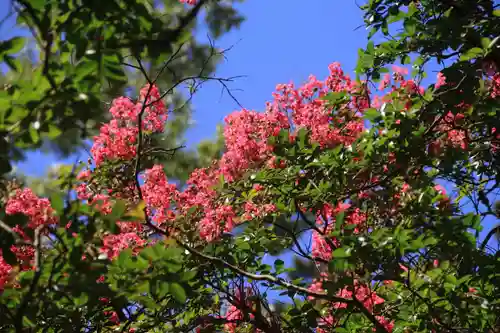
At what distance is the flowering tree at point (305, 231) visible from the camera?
2398 millimetres

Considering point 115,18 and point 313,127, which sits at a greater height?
point 313,127

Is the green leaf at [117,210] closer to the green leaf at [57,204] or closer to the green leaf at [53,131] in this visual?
the green leaf at [57,204]

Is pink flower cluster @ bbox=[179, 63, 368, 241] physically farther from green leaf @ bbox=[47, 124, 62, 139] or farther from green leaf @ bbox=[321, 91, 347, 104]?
green leaf @ bbox=[47, 124, 62, 139]

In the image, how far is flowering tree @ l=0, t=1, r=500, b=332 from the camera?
7.87 feet

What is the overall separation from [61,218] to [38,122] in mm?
338

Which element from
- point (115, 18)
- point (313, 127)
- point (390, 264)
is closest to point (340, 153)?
point (390, 264)

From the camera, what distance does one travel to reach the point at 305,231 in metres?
4.19

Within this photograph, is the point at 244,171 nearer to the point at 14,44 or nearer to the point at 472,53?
the point at 472,53

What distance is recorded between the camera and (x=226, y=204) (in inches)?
177

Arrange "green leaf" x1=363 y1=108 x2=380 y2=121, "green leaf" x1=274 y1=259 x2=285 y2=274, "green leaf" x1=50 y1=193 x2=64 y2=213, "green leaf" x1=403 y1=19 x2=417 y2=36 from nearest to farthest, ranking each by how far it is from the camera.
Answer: "green leaf" x1=50 y1=193 x2=64 y2=213 < "green leaf" x1=363 y1=108 x2=380 y2=121 < "green leaf" x1=403 y1=19 x2=417 y2=36 < "green leaf" x1=274 y1=259 x2=285 y2=274

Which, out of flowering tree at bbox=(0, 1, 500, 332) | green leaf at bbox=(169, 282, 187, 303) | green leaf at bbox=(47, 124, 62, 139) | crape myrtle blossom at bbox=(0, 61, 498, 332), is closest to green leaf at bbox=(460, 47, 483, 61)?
flowering tree at bbox=(0, 1, 500, 332)

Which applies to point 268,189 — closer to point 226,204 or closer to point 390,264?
point 226,204

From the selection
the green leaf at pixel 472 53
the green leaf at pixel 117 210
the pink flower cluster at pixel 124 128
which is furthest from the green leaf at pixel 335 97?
the green leaf at pixel 117 210

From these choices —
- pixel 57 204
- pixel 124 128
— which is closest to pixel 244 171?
pixel 124 128
